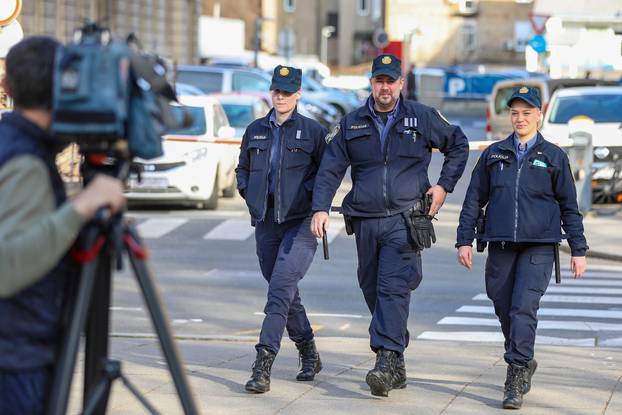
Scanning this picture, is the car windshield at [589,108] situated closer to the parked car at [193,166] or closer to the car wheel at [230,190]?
the car wheel at [230,190]

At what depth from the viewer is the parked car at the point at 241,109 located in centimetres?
2667

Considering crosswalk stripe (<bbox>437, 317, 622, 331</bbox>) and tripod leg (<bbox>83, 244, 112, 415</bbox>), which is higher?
tripod leg (<bbox>83, 244, 112, 415</bbox>)

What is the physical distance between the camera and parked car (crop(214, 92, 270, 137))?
87.5ft

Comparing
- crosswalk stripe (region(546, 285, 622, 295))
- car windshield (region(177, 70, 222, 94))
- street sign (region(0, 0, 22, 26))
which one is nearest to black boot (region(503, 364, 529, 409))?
crosswalk stripe (region(546, 285, 622, 295))

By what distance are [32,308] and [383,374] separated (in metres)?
4.19

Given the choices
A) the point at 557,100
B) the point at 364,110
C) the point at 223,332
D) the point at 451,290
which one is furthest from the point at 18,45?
the point at 557,100

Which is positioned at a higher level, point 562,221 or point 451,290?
point 562,221

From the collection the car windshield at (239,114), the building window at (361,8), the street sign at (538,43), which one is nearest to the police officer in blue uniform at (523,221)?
the car windshield at (239,114)

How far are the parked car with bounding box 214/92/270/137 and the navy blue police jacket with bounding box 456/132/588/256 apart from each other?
1780 cm

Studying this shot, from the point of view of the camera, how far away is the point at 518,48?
4259 inches

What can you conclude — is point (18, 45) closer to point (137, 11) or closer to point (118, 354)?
point (118, 354)

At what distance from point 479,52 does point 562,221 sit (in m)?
101

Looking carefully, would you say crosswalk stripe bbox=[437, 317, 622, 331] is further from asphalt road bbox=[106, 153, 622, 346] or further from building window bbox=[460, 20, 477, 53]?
building window bbox=[460, 20, 477, 53]

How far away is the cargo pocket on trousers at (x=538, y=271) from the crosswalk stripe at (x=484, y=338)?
3.35 metres
